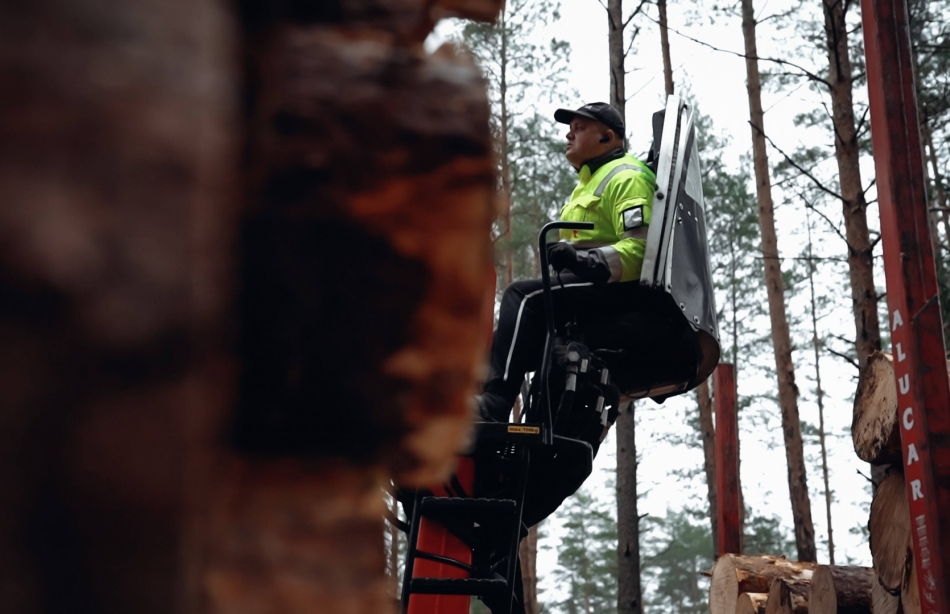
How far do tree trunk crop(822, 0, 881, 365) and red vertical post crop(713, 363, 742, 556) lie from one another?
1.85 meters

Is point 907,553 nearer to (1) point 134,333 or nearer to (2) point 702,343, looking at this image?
(2) point 702,343

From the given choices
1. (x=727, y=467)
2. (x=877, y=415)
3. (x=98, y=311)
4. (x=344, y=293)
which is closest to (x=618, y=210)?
(x=877, y=415)

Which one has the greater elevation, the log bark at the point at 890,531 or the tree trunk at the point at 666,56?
the tree trunk at the point at 666,56

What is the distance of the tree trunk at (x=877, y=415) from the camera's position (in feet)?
14.7

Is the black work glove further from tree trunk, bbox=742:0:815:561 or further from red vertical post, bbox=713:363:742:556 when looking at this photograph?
tree trunk, bbox=742:0:815:561

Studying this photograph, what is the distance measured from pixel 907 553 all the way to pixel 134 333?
4.66 metres

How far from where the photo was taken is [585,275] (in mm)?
3277

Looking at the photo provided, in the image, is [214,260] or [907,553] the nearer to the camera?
[214,260]

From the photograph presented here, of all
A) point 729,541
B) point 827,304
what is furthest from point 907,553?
point 827,304

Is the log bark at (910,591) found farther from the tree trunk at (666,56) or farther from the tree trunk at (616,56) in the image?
the tree trunk at (666,56)

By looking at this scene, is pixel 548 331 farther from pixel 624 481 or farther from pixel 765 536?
pixel 765 536

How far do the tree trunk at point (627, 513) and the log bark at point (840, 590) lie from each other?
14.9 ft

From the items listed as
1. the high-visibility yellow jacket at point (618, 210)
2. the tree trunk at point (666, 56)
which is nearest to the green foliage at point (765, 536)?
the tree trunk at point (666, 56)

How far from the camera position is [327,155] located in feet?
1.55
